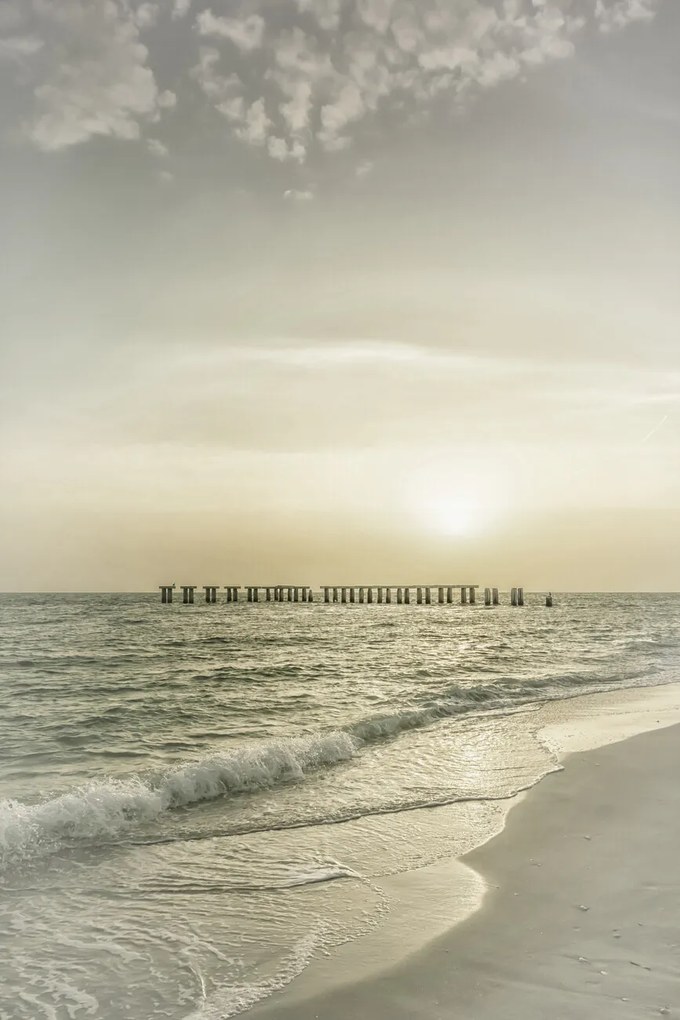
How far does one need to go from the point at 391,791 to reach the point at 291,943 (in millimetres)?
4429

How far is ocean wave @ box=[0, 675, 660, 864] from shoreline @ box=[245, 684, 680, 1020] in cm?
328

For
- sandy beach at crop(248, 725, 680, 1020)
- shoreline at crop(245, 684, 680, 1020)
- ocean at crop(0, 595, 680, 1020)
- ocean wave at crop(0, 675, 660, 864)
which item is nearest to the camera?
sandy beach at crop(248, 725, 680, 1020)

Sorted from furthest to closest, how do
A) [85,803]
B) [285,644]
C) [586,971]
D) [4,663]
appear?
[285,644]
[4,663]
[85,803]
[586,971]

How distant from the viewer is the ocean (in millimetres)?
4945

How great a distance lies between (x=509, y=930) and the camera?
5145 millimetres

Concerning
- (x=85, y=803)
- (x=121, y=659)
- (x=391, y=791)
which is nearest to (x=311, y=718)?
(x=391, y=791)

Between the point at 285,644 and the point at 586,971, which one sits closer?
the point at 586,971

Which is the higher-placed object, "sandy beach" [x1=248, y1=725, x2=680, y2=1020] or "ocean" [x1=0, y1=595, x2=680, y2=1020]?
"sandy beach" [x1=248, y1=725, x2=680, y2=1020]

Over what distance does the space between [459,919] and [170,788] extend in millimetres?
4906

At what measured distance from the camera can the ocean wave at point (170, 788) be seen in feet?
25.7

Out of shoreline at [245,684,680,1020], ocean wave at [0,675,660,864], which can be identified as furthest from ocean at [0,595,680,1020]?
shoreline at [245,684,680,1020]

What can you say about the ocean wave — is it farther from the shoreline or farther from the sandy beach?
the sandy beach

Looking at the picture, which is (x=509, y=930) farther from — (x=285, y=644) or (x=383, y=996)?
(x=285, y=644)

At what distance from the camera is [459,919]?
17.8 ft
